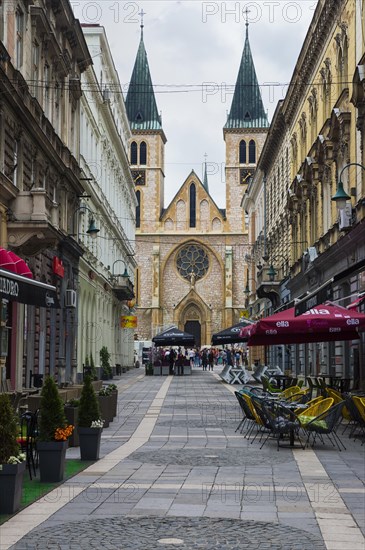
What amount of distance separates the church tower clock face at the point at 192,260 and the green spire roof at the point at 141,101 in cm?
1505

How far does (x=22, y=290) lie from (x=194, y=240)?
76260mm

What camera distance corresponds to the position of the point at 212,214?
8744cm

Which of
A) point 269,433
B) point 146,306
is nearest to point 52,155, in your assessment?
point 269,433

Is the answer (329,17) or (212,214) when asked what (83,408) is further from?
(212,214)

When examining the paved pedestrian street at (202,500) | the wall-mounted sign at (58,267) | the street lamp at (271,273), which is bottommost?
the paved pedestrian street at (202,500)

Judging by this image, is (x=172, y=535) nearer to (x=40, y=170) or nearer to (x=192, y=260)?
(x=40, y=170)

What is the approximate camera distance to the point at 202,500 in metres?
8.89

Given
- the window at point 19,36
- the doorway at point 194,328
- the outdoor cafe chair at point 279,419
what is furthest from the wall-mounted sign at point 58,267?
the doorway at point 194,328

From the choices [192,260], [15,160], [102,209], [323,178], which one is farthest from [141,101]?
[15,160]

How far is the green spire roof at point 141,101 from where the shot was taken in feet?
301

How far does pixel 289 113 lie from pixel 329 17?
12577 mm

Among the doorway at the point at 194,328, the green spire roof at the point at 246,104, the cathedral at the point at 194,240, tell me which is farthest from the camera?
the green spire roof at the point at 246,104

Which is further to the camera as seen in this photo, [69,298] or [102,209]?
[102,209]

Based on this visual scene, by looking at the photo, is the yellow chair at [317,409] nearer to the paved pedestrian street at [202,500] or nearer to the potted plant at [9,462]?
the paved pedestrian street at [202,500]
